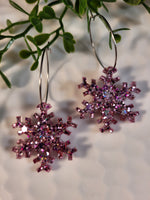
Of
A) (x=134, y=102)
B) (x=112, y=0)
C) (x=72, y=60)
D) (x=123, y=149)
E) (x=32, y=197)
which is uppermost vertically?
(x=112, y=0)

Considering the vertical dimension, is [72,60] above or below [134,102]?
above

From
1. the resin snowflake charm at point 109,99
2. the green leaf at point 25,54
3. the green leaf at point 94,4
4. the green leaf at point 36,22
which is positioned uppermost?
the green leaf at point 94,4

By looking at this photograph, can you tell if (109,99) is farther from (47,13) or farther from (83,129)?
(47,13)

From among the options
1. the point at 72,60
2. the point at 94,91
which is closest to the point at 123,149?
the point at 94,91

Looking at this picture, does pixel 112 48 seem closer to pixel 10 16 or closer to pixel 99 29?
pixel 99 29

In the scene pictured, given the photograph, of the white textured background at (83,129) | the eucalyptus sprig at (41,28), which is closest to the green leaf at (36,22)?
the eucalyptus sprig at (41,28)

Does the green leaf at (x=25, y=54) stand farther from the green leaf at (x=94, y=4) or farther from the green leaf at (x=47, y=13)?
the green leaf at (x=94, y=4)

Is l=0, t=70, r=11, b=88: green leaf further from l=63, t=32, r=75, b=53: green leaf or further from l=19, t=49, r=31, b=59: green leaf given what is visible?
l=63, t=32, r=75, b=53: green leaf
